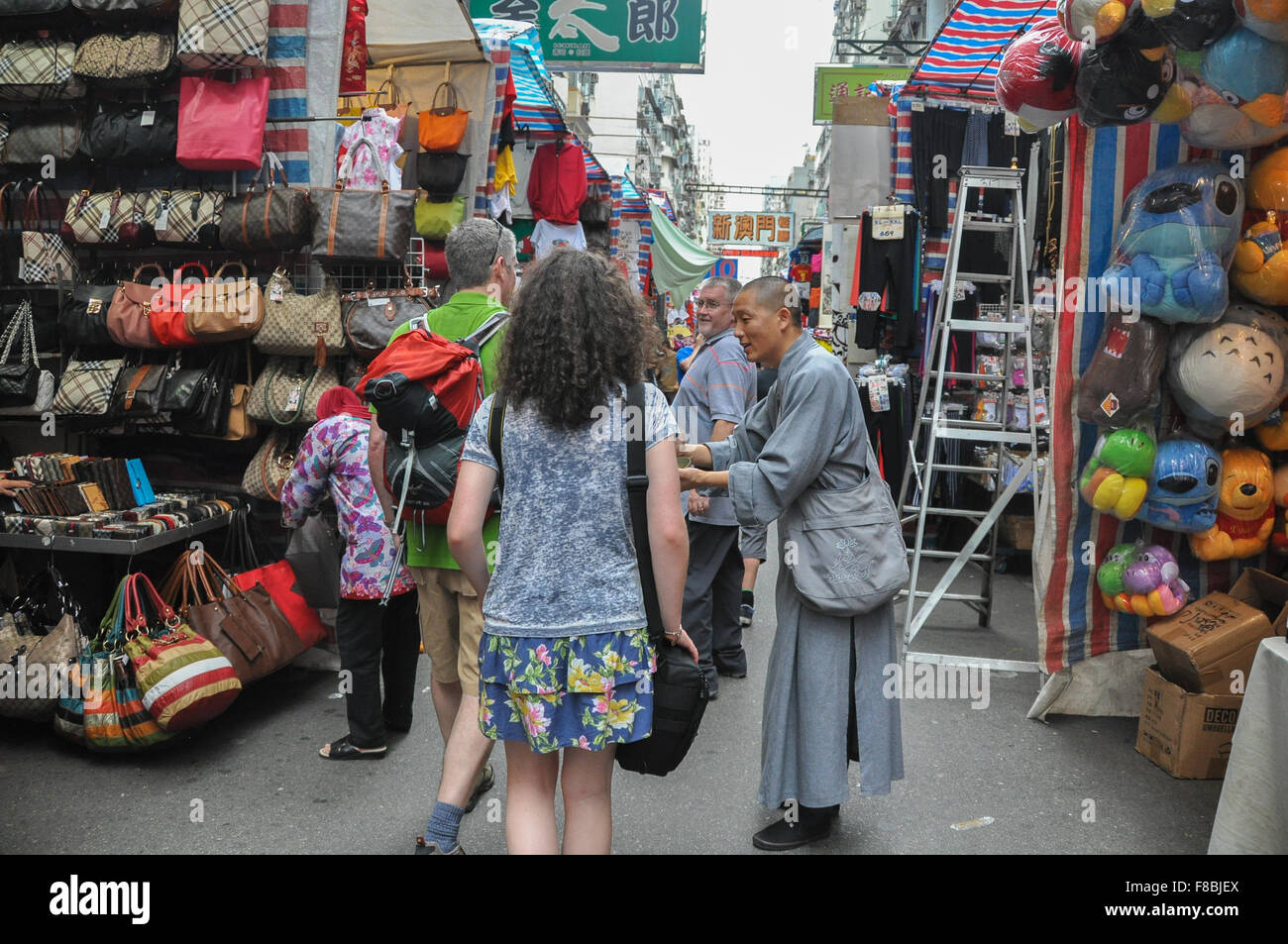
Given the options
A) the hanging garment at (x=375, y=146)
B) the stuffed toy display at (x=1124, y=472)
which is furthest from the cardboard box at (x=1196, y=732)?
the hanging garment at (x=375, y=146)

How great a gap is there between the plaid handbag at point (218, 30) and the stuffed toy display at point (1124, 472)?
4.42m

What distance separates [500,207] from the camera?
6203mm

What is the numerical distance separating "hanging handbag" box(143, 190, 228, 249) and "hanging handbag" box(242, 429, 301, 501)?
40.7 inches

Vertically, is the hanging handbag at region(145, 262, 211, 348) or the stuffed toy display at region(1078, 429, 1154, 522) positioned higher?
the hanging handbag at region(145, 262, 211, 348)

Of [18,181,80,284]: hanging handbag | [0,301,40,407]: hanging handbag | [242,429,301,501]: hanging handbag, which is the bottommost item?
[242,429,301,501]: hanging handbag

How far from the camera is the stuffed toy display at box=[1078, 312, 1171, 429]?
4141 millimetres

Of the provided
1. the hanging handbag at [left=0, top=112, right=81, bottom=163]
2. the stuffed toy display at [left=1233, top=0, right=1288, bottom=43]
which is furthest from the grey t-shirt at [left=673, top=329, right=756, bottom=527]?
the hanging handbag at [left=0, top=112, right=81, bottom=163]

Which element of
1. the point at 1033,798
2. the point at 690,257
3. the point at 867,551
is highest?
the point at 690,257

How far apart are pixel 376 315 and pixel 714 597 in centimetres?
230

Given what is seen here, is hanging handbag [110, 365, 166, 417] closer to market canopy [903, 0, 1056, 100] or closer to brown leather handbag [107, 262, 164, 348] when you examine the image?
brown leather handbag [107, 262, 164, 348]
